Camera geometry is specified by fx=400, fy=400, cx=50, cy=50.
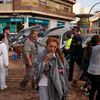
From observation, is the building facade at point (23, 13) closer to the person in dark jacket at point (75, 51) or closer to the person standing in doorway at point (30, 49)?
the person in dark jacket at point (75, 51)

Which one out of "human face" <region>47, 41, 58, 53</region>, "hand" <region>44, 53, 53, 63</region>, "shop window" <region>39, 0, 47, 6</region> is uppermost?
"shop window" <region>39, 0, 47, 6</region>

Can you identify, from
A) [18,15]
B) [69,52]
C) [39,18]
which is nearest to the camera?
[69,52]

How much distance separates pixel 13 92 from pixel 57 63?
4361 mm

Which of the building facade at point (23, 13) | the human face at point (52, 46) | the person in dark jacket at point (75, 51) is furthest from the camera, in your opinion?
the building facade at point (23, 13)

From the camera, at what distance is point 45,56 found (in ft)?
20.0

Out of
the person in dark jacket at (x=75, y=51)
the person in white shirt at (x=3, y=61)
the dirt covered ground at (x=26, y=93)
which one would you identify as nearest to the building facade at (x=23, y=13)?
the person in dark jacket at (x=75, y=51)

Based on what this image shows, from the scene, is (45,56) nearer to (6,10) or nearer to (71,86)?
(71,86)

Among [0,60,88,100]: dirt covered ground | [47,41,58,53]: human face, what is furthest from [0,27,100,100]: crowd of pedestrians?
[0,60,88,100]: dirt covered ground

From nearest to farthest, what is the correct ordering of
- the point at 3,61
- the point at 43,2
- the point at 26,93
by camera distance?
the point at 26,93 → the point at 3,61 → the point at 43,2

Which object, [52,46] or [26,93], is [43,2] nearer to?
[26,93]

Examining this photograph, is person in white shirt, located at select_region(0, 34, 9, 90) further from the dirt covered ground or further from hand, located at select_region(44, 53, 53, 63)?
hand, located at select_region(44, 53, 53, 63)

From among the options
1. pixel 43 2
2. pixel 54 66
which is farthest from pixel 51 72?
pixel 43 2

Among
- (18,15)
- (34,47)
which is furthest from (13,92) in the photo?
(18,15)

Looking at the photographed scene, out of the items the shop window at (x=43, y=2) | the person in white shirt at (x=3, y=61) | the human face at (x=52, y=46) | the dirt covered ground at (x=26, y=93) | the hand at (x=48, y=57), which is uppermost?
the shop window at (x=43, y=2)
